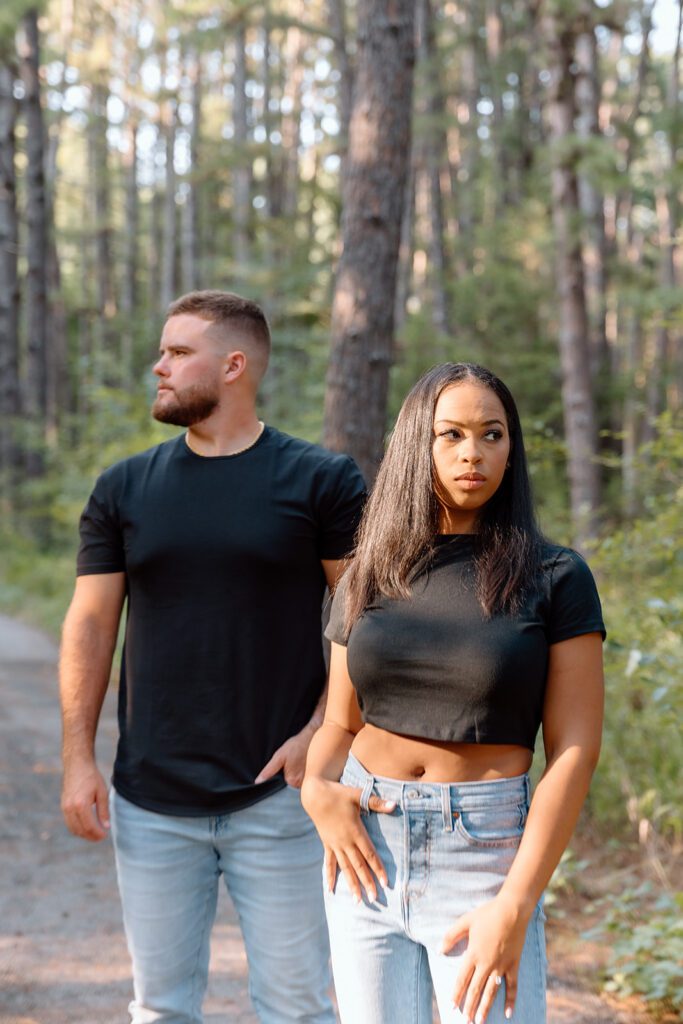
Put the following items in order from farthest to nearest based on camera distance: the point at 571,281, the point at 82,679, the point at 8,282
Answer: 1. the point at 8,282
2. the point at 571,281
3. the point at 82,679

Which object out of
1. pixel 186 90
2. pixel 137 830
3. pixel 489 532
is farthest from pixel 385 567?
pixel 186 90

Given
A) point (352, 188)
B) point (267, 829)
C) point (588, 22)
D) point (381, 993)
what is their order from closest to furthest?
point (381, 993) < point (267, 829) < point (352, 188) < point (588, 22)

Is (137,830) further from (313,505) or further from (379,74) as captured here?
(379,74)

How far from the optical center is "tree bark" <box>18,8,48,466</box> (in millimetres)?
20500

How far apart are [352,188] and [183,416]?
4187mm

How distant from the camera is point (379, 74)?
690 centimetres

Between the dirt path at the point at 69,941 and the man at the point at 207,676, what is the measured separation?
1717mm

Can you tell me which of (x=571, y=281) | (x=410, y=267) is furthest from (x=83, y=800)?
(x=410, y=267)

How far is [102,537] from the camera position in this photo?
312cm

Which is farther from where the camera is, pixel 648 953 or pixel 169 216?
pixel 169 216

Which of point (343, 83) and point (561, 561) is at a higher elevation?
point (343, 83)

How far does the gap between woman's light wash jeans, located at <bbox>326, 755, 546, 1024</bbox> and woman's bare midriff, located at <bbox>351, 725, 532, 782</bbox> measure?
22 mm

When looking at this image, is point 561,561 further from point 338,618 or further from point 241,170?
point 241,170

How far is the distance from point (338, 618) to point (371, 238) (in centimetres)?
473
